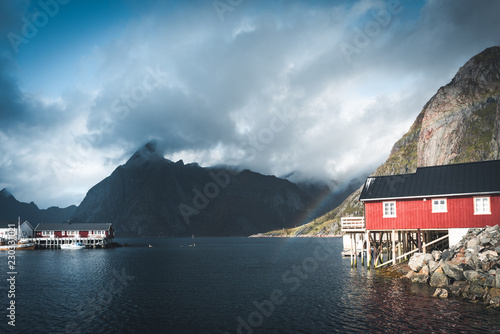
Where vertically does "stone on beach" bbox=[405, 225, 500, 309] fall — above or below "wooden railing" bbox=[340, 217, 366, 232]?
below

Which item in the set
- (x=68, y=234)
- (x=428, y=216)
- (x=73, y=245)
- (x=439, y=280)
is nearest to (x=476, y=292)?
(x=439, y=280)

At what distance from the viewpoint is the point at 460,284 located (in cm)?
3366

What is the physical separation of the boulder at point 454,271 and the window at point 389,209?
44.3ft

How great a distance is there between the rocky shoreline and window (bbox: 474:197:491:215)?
3.29 metres

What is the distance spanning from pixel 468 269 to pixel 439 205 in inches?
497

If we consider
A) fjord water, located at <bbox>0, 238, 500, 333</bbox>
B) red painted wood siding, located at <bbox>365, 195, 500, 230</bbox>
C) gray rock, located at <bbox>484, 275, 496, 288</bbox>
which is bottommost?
fjord water, located at <bbox>0, 238, 500, 333</bbox>

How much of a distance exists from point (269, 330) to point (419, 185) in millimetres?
31940

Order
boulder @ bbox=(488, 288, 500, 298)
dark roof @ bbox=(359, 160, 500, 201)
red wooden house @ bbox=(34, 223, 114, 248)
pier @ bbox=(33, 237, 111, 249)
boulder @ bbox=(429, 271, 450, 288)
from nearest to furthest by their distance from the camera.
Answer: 1. boulder @ bbox=(488, 288, 500, 298)
2. boulder @ bbox=(429, 271, 450, 288)
3. dark roof @ bbox=(359, 160, 500, 201)
4. pier @ bbox=(33, 237, 111, 249)
5. red wooden house @ bbox=(34, 223, 114, 248)

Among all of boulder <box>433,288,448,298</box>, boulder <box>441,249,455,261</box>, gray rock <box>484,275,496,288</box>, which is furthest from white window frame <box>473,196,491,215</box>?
boulder <box>433,288,448,298</box>

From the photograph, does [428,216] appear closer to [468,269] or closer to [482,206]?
[482,206]

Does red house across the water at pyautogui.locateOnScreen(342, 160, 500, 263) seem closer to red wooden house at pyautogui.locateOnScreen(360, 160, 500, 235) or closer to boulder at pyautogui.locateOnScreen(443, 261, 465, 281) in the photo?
red wooden house at pyautogui.locateOnScreen(360, 160, 500, 235)

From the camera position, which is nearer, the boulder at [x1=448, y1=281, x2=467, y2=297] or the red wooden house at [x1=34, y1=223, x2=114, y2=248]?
the boulder at [x1=448, y1=281, x2=467, y2=297]

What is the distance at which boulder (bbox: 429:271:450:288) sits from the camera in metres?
35.2

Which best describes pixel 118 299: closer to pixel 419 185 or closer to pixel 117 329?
pixel 117 329
